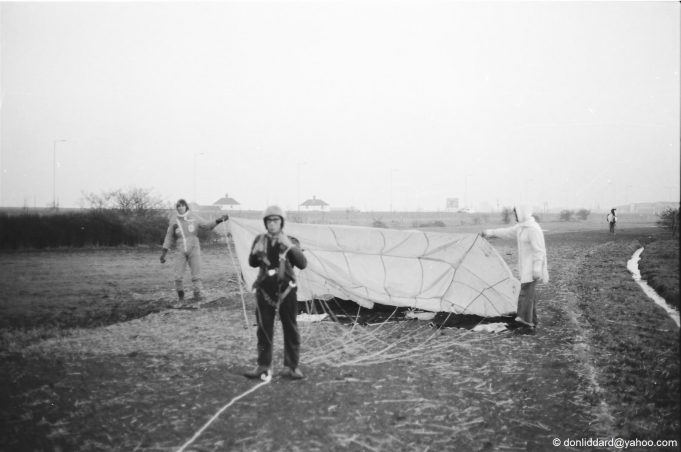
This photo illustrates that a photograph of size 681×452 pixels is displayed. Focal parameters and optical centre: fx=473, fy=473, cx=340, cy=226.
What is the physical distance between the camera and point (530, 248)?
783cm

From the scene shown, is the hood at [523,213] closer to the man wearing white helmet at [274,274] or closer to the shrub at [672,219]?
the shrub at [672,219]

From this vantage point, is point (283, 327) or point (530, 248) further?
point (530, 248)

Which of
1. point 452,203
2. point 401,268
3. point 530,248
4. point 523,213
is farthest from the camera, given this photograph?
point 452,203

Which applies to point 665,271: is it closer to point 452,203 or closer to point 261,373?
point 261,373

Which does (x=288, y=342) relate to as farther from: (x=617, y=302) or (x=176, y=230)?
(x=617, y=302)

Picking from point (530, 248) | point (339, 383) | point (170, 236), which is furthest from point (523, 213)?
point (170, 236)

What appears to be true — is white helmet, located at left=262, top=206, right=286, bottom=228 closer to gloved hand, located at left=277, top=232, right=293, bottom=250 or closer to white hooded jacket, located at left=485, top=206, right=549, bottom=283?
gloved hand, located at left=277, top=232, right=293, bottom=250

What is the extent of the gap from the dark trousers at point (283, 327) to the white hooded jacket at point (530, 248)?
428cm

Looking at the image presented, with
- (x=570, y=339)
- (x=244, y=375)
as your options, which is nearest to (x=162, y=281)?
(x=244, y=375)

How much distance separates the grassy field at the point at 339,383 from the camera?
4281 millimetres

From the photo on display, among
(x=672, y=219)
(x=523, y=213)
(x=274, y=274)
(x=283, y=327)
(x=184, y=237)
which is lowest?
(x=283, y=327)

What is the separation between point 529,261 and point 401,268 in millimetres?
2512

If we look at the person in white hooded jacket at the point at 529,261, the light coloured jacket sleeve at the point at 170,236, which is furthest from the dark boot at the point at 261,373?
the light coloured jacket sleeve at the point at 170,236

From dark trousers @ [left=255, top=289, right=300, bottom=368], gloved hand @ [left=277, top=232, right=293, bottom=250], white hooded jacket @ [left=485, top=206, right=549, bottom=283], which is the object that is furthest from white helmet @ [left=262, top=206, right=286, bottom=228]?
white hooded jacket @ [left=485, top=206, right=549, bottom=283]
